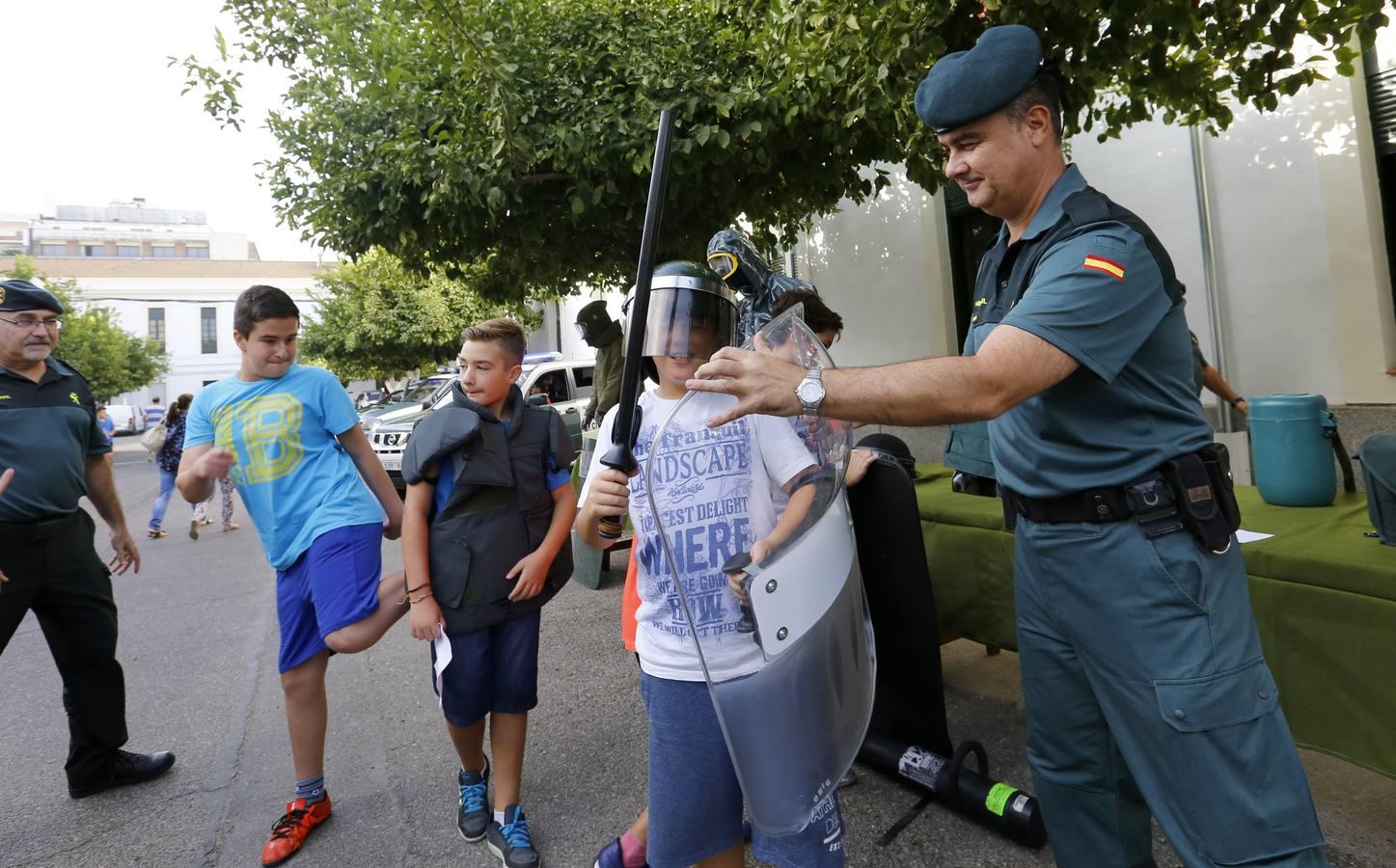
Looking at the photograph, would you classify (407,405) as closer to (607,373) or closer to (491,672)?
(607,373)

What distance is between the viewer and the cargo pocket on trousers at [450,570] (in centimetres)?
251

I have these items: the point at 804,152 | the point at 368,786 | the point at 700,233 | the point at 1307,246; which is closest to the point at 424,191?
the point at 700,233

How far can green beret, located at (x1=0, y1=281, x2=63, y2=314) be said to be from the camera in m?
2.91

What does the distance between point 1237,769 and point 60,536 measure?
3877mm

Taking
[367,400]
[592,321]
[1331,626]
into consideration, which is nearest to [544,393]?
[592,321]

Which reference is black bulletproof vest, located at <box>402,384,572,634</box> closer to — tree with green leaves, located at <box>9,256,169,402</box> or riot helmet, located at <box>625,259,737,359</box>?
riot helmet, located at <box>625,259,737,359</box>

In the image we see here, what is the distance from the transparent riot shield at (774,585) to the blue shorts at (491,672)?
43.8 inches

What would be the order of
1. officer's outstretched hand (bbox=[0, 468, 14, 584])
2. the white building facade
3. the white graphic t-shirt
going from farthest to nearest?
the white building facade
officer's outstretched hand (bbox=[0, 468, 14, 584])
the white graphic t-shirt

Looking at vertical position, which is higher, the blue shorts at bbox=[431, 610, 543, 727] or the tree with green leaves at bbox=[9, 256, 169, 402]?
the tree with green leaves at bbox=[9, 256, 169, 402]

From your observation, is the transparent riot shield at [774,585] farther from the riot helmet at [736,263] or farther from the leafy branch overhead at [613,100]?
the leafy branch overhead at [613,100]

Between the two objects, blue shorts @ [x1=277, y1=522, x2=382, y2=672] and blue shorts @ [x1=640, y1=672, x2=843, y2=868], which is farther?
blue shorts @ [x1=277, y1=522, x2=382, y2=672]

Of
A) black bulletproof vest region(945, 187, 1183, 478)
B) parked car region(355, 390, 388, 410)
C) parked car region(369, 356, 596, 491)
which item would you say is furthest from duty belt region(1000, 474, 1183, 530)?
parked car region(355, 390, 388, 410)

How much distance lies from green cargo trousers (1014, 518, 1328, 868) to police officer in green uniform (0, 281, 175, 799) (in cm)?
353

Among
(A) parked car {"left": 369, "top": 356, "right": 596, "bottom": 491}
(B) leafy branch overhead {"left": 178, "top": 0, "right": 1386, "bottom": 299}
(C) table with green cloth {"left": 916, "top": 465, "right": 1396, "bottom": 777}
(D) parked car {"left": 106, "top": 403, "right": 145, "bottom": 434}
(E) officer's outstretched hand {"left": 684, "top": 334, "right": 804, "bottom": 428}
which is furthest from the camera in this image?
(D) parked car {"left": 106, "top": 403, "right": 145, "bottom": 434}
